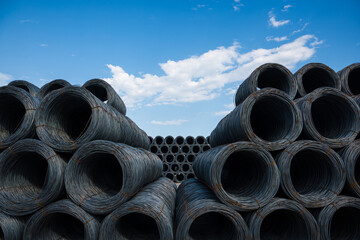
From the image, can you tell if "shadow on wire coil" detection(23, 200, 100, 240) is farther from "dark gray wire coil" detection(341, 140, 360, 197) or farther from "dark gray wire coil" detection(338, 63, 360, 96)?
"dark gray wire coil" detection(338, 63, 360, 96)

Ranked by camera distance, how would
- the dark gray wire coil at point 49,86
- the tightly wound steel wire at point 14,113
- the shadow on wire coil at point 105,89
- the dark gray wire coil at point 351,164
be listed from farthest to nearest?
1. the dark gray wire coil at point 49,86
2. the shadow on wire coil at point 105,89
3. the tightly wound steel wire at point 14,113
4. the dark gray wire coil at point 351,164

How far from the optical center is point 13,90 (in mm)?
4242

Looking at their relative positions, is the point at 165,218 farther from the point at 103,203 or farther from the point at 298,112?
the point at 298,112

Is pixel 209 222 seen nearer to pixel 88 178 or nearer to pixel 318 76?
pixel 88 178

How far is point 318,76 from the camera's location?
586 centimetres

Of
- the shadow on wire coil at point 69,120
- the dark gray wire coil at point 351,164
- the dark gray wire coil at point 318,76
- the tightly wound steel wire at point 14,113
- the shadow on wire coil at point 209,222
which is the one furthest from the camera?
the dark gray wire coil at point 318,76

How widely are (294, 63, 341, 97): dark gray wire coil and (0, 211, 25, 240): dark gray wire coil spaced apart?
623cm

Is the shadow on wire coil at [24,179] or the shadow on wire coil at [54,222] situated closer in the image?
the shadow on wire coil at [54,222]

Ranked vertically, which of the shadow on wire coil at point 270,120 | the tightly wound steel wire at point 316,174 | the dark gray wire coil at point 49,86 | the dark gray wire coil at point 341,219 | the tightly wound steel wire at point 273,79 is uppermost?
the dark gray wire coil at point 49,86

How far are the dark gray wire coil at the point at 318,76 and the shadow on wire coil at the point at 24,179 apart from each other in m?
5.36

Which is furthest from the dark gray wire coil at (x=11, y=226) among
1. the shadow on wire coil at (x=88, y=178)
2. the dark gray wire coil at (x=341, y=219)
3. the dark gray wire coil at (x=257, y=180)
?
the dark gray wire coil at (x=341, y=219)

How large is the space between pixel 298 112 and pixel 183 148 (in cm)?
919

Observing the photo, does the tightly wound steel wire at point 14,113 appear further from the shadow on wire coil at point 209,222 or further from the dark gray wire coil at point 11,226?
the shadow on wire coil at point 209,222

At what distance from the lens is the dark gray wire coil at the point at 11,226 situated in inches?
Result: 144
